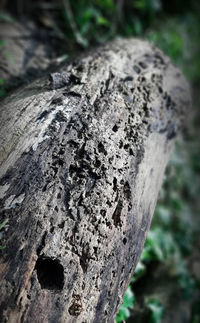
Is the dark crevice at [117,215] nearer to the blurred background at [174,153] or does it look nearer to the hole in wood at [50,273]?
the hole in wood at [50,273]

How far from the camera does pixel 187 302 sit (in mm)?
3045

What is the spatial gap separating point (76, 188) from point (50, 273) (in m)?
0.44

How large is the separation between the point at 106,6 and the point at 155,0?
3.25 feet

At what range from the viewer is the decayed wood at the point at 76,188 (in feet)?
4.28

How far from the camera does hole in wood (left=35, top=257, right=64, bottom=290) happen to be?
1.32 m

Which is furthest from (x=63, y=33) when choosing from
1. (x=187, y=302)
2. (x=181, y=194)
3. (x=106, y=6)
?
(x=187, y=302)

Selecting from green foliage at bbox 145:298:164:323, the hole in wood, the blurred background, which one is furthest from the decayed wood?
green foliage at bbox 145:298:164:323

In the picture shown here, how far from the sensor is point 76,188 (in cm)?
151

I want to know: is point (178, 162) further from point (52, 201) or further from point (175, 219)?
point (52, 201)

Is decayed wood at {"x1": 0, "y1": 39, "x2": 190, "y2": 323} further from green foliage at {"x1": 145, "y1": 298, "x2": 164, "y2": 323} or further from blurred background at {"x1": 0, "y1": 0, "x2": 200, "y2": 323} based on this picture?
green foliage at {"x1": 145, "y1": 298, "x2": 164, "y2": 323}

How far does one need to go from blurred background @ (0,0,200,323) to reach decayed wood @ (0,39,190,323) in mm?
609

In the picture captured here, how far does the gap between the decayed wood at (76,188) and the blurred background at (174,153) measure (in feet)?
2.00

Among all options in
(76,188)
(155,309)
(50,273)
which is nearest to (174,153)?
(155,309)

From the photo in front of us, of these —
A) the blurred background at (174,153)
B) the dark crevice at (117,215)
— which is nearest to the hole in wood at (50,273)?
the dark crevice at (117,215)
